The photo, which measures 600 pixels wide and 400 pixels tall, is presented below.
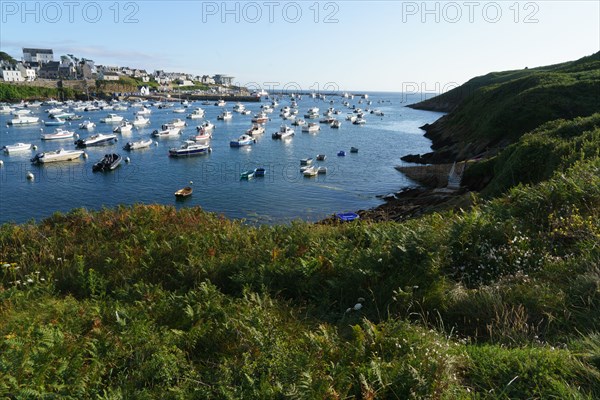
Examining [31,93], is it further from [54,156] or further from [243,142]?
[243,142]

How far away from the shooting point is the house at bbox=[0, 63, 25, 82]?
450 feet

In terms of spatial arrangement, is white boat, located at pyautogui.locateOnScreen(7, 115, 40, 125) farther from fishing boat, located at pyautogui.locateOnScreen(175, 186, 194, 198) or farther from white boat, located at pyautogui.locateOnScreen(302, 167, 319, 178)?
white boat, located at pyautogui.locateOnScreen(302, 167, 319, 178)

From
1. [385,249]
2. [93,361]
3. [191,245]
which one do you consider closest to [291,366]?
[93,361]

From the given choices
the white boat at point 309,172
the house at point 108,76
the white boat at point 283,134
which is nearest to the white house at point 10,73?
the house at point 108,76

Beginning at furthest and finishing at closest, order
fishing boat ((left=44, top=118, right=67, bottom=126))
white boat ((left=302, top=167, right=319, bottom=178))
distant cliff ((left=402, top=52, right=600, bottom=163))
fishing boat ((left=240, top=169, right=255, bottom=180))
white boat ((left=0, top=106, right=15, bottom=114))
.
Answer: white boat ((left=0, top=106, right=15, bottom=114)), fishing boat ((left=44, top=118, right=67, bottom=126)), white boat ((left=302, top=167, right=319, bottom=178)), fishing boat ((left=240, top=169, right=255, bottom=180)), distant cliff ((left=402, top=52, right=600, bottom=163))

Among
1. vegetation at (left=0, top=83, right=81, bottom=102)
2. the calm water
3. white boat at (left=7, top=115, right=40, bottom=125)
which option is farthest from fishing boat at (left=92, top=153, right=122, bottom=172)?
vegetation at (left=0, top=83, right=81, bottom=102)

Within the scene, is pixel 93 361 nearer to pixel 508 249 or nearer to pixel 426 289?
pixel 426 289

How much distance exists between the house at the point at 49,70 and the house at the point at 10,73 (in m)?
20.0

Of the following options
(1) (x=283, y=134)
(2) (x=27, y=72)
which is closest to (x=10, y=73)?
(2) (x=27, y=72)

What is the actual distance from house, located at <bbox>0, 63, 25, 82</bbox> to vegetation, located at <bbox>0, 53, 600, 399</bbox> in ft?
547

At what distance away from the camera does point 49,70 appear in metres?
166

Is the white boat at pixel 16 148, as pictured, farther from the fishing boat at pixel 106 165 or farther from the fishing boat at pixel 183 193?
the fishing boat at pixel 183 193

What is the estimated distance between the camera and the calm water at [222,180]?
1216 inches

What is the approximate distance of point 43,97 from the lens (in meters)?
128
